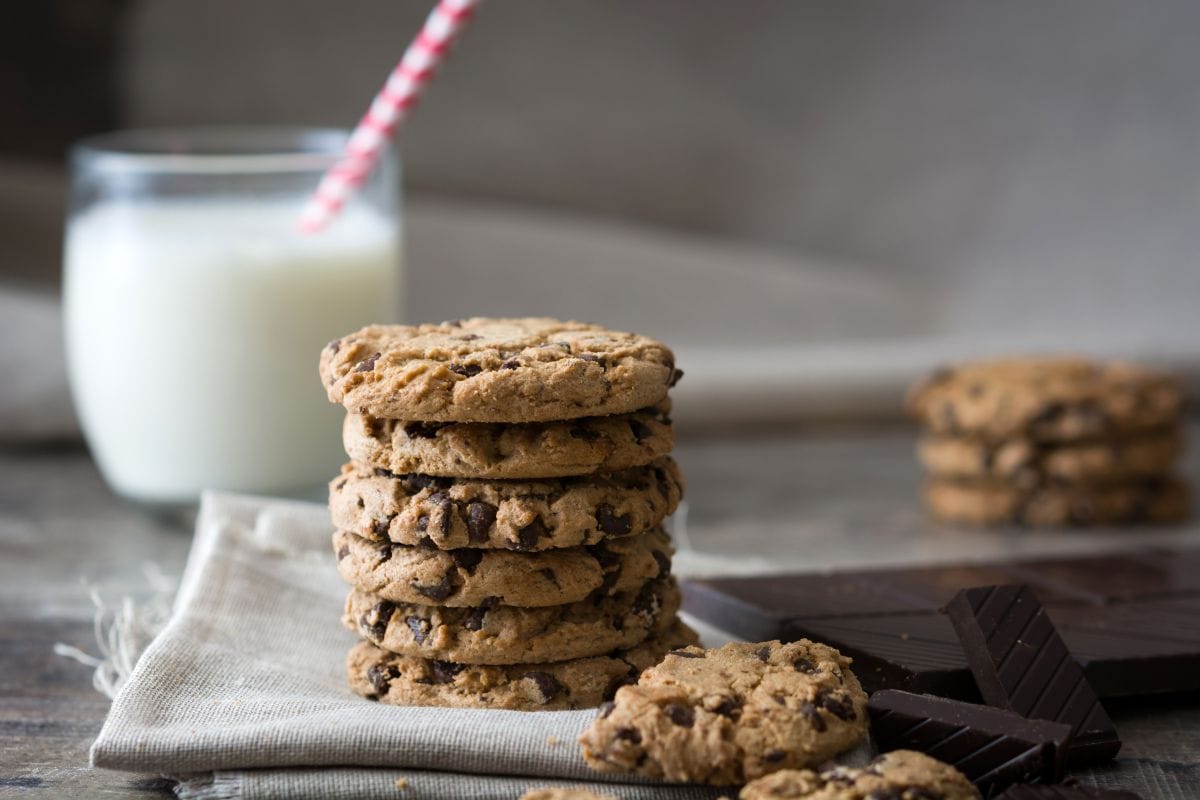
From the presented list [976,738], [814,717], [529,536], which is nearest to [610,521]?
[529,536]

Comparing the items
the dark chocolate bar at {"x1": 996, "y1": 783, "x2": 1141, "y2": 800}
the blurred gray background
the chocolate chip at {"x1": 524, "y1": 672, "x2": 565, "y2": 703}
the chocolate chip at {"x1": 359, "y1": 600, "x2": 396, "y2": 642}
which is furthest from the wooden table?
the blurred gray background

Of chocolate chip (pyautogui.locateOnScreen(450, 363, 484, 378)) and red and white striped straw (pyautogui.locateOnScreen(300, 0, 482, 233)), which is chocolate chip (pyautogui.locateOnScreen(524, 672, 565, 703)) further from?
red and white striped straw (pyautogui.locateOnScreen(300, 0, 482, 233))

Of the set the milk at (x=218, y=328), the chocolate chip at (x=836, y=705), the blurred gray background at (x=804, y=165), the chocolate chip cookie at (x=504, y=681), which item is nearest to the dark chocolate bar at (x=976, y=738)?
the chocolate chip at (x=836, y=705)

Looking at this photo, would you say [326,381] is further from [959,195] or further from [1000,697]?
[959,195]

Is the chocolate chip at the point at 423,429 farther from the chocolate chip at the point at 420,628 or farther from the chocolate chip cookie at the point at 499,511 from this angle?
the chocolate chip at the point at 420,628

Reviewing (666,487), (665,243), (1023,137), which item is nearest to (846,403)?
(665,243)

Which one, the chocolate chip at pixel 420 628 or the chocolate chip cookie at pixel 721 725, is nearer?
the chocolate chip cookie at pixel 721 725

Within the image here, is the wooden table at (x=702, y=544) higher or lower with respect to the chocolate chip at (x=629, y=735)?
lower
